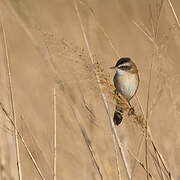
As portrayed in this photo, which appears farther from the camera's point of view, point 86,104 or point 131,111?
point 86,104

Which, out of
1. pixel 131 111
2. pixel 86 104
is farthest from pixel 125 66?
pixel 131 111

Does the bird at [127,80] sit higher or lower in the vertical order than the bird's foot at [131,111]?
higher

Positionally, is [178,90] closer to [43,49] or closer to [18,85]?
[43,49]

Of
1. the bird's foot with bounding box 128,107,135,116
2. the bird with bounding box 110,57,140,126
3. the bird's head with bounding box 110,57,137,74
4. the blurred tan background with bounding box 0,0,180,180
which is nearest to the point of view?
the bird's foot with bounding box 128,107,135,116

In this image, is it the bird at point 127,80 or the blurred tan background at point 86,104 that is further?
the bird at point 127,80

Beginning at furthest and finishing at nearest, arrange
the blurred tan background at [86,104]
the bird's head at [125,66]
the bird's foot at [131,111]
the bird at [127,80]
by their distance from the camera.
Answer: the bird at [127,80]
the bird's head at [125,66]
the blurred tan background at [86,104]
the bird's foot at [131,111]

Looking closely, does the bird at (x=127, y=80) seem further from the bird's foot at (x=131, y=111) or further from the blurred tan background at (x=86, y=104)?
the bird's foot at (x=131, y=111)

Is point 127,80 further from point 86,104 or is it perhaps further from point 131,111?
point 131,111

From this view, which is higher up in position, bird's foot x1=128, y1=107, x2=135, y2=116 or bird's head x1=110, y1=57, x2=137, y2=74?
bird's head x1=110, y1=57, x2=137, y2=74

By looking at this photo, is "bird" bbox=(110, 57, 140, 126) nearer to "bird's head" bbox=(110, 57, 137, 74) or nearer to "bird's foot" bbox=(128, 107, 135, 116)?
"bird's head" bbox=(110, 57, 137, 74)

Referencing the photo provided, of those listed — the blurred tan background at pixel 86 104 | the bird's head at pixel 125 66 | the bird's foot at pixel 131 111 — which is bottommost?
the bird's foot at pixel 131 111

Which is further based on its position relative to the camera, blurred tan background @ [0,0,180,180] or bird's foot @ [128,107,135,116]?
blurred tan background @ [0,0,180,180]

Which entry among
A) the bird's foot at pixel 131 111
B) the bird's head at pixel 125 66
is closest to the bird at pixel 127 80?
the bird's head at pixel 125 66

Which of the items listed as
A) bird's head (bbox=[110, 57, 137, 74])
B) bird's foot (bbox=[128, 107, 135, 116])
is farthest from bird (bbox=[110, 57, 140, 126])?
bird's foot (bbox=[128, 107, 135, 116])
